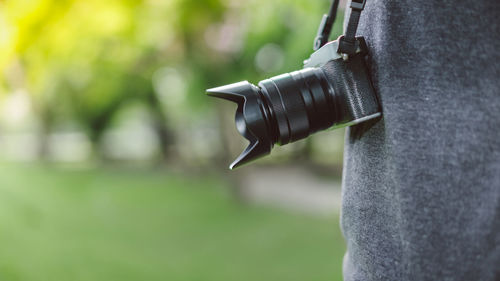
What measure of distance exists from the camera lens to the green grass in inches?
85.0

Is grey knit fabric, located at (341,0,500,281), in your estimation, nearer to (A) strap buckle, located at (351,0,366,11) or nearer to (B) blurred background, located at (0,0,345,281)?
(A) strap buckle, located at (351,0,366,11)

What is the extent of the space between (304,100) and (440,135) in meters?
0.19

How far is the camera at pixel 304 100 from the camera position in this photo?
2.05 feet

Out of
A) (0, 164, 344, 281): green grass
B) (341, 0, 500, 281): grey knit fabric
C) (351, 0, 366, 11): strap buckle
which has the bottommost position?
(0, 164, 344, 281): green grass

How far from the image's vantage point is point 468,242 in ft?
1.73

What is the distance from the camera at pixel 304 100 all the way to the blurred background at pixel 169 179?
1134 mm

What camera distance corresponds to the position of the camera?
625 mm

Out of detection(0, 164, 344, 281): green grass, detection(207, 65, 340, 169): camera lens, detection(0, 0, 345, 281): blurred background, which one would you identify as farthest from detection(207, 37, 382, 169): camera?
detection(0, 164, 344, 281): green grass

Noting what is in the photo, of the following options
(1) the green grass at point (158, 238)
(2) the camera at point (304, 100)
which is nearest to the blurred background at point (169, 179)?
(1) the green grass at point (158, 238)

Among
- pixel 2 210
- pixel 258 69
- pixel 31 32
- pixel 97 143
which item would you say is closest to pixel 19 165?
pixel 97 143

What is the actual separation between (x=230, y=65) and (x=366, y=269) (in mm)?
3096

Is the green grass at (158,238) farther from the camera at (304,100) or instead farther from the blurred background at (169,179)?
the camera at (304,100)

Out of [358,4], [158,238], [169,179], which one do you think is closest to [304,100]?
[358,4]

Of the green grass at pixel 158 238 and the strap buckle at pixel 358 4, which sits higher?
the strap buckle at pixel 358 4
